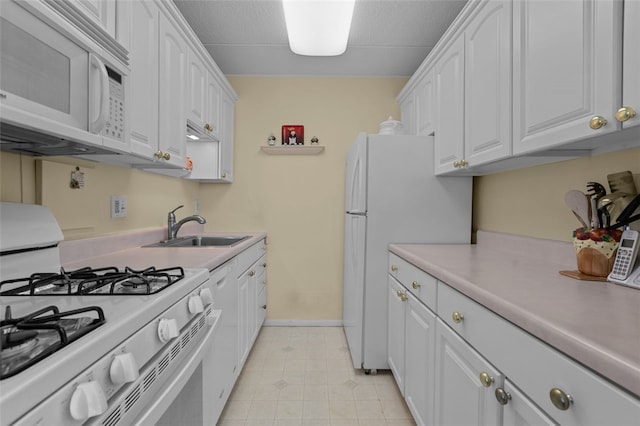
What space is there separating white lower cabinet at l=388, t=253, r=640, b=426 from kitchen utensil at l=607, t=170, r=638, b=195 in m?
0.67

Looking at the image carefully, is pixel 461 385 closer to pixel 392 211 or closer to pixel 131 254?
pixel 392 211

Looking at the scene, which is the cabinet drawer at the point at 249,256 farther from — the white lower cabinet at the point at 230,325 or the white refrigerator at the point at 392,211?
the white refrigerator at the point at 392,211

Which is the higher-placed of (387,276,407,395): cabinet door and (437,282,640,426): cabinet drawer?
(437,282,640,426): cabinet drawer

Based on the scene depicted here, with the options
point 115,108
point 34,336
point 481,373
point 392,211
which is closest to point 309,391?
point 392,211

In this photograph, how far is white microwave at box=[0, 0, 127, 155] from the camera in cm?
80

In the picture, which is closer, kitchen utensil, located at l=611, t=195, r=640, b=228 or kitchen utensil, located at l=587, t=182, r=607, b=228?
kitchen utensil, located at l=611, t=195, r=640, b=228

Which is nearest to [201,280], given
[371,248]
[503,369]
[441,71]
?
[503,369]

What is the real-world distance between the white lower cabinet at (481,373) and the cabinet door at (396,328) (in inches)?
0.6

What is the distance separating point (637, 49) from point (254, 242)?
2169 millimetres

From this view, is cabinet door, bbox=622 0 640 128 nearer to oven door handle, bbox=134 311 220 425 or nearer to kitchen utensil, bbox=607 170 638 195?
kitchen utensil, bbox=607 170 638 195

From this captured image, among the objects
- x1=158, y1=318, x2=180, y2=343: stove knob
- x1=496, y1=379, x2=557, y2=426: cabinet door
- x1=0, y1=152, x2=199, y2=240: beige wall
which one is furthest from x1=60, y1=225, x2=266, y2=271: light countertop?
x1=496, y1=379, x2=557, y2=426: cabinet door

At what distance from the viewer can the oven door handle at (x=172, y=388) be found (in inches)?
29.2

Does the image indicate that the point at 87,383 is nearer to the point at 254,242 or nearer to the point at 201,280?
the point at 201,280

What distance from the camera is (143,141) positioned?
59.3 inches
